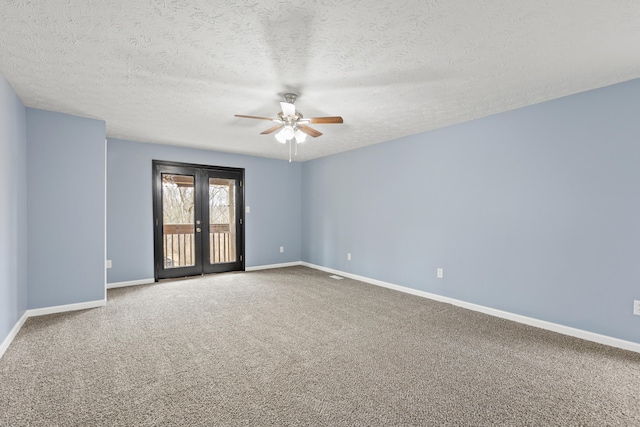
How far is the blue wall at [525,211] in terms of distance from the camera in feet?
9.21

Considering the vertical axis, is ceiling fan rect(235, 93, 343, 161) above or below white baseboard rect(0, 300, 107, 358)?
above

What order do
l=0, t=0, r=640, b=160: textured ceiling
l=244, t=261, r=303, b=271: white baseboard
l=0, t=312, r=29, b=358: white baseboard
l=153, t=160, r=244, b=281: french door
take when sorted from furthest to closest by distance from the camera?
l=244, t=261, r=303, b=271: white baseboard, l=153, t=160, r=244, b=281: french door, l=0, t=312, r=29, b=358: white baseboard, l=0, t=0, r=640, b=160: textured ceiling

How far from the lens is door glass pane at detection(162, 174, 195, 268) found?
5.43m

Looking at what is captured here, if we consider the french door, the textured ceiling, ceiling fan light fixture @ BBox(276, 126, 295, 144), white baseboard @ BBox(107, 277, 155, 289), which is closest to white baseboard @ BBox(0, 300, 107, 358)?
white baseboard @ BBox(107, 277, 155, 289)

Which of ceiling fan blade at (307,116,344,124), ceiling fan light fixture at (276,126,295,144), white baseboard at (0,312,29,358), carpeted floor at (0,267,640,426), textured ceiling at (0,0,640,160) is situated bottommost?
carpeted floor at (0,267,640,426)

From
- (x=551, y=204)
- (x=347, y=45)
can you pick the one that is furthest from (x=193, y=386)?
(x=551, y=204)

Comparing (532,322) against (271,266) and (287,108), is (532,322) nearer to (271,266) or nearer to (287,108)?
(287,108)

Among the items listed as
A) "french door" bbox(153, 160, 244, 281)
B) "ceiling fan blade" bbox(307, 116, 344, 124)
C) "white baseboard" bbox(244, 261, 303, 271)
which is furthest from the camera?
"white baseboard" bbox(244, 261, 303, 271)

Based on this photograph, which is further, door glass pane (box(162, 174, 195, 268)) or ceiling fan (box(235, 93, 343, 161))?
door glass pane (box(162, 174, 195, 268))

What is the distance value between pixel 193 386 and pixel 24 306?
273cm

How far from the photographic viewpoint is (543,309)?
10.7ft

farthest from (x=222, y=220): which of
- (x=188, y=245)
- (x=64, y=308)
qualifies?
(x=64, y=308)

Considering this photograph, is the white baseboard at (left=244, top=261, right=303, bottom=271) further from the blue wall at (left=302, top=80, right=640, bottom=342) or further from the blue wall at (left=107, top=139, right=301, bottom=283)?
the blue wall at (left=302, top=80, right=640, bottom=342)

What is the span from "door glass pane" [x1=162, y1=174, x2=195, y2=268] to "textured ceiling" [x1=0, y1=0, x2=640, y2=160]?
1973mm
